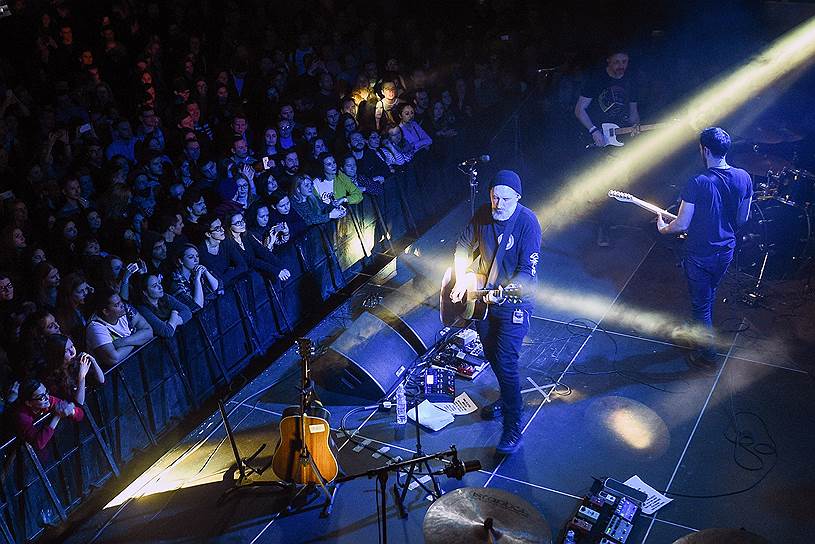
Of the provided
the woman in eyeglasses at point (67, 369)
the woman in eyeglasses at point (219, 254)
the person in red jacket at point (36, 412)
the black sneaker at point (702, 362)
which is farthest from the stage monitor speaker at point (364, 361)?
the black sneaker at point (702, 362)

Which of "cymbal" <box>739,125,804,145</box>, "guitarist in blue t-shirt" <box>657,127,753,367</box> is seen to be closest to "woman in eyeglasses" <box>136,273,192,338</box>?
"guitarist in blue t-shirt" <box>657,127,753,367</box>

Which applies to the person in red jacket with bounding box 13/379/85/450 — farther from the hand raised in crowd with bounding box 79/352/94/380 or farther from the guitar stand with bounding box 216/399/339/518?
the guitar stand with bounding box 216/399/339/518

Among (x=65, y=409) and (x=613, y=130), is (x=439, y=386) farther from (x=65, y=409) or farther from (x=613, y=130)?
(x=613, y=130)

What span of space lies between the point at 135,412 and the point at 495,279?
3.14 m

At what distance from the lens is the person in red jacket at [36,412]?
17.1 ft

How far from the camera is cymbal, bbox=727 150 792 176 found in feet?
27.5

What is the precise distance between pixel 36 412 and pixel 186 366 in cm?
155

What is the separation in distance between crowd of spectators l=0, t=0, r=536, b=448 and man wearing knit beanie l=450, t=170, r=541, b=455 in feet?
8.83

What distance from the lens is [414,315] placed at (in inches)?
284

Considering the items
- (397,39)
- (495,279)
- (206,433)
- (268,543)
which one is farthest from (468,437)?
(397,39)

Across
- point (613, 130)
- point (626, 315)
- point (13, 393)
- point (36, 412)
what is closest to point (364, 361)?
point (36, 412)

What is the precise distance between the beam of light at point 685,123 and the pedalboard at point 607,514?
16.6 ft

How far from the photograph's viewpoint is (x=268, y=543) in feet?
17.4

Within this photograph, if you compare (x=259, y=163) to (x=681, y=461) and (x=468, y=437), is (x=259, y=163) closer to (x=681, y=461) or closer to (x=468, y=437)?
(x=468, y=437)
